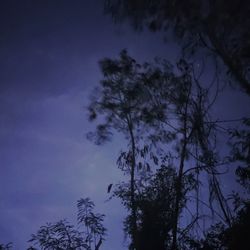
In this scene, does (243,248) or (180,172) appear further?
A: (180,172)

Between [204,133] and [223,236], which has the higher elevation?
[204,133]

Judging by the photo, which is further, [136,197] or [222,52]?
[136,197]

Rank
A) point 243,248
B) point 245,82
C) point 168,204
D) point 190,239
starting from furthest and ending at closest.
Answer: point 168,204, point 190,239, point 245,82, point 243,248

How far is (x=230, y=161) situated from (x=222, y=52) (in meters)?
4.15

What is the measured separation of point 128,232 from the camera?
49.4 feet

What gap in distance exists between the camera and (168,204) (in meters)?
14.9

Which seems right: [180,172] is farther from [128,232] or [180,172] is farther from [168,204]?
[128,232]

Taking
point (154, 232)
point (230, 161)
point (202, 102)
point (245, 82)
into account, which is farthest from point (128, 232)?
point (245, 82)

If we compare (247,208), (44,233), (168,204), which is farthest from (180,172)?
(44,233)

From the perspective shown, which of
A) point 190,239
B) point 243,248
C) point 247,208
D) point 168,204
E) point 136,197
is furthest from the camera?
point 136,197

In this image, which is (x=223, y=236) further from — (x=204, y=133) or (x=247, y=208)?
(x=204, y=133)

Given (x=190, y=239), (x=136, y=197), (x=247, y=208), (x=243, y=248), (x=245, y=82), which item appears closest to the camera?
(x=243, y=248)

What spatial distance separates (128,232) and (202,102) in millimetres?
6025

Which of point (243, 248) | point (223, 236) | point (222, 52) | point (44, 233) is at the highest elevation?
point (222, 52)
